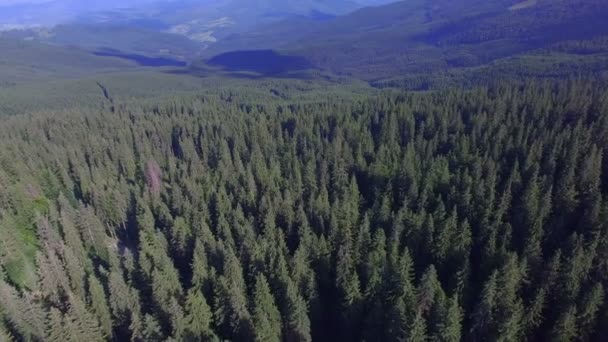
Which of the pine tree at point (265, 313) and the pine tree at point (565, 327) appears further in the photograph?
the pine tree at point (265, 313)

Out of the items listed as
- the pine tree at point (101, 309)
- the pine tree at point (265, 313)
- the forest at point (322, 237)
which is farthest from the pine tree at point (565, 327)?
the pine tree at point (101, 309)

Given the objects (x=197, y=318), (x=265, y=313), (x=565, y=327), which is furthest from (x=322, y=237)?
(x=565, y=327)

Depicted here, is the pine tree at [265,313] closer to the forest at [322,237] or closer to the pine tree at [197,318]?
the forest at [322,237]

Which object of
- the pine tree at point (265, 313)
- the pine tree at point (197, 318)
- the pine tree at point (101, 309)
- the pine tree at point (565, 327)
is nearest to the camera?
the pine tree at point (565, 327)

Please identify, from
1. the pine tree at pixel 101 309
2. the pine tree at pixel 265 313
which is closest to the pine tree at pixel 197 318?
the pine tree at pixel 265 313

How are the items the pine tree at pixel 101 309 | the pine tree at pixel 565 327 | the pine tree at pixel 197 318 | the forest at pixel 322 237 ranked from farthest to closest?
the pine tree at pixel 101 309
the pine tree at pixel 197 318
the forest at pixel 322 237
the pine tree at pixel 565 327

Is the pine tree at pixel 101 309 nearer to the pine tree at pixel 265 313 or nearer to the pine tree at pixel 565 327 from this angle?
the pine tree at pixel 265 313

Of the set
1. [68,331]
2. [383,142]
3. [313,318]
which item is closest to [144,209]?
[68,331]

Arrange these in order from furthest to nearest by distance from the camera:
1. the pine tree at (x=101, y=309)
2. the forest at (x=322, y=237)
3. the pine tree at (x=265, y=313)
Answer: the pine tree at (x=101, y=309) < the forest at (x=322, y=237) < the pine tree at (x=265, y=313)

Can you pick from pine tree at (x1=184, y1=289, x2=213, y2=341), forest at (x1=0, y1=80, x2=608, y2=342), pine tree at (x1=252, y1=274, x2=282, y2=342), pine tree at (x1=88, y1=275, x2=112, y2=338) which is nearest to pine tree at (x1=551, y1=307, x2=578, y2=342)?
forest at (x1=0, y1=80, x2=608, y2=342)

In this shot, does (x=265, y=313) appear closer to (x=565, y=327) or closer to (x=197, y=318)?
(x=197, y=318)
